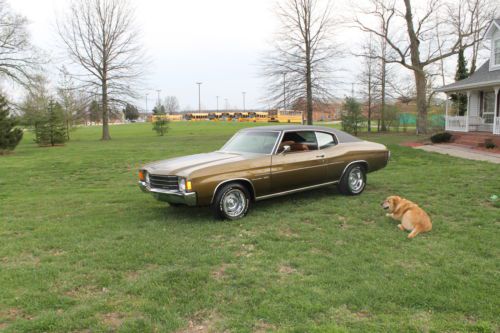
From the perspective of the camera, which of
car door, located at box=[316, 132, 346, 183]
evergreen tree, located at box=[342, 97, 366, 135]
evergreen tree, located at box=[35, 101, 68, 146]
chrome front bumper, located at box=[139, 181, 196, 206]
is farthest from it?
evergreen tree, located at box=[342, 97, 366, 135]

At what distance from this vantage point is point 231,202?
6223 mm

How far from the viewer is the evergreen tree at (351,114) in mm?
31656

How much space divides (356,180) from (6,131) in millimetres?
20244

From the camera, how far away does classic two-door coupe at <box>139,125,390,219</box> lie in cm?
592

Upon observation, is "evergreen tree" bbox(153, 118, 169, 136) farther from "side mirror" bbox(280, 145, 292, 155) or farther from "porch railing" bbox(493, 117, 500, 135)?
"side mirror" bbox(280, 145, 292, 155)

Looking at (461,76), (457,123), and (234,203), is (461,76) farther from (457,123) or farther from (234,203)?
(234,203)

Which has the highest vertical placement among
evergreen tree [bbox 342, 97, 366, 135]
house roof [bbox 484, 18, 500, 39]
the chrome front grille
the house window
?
house roof [bbox 484, 18, 500, 39]

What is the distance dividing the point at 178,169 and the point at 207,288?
8.49ft

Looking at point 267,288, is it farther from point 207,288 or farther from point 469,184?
point 469,184

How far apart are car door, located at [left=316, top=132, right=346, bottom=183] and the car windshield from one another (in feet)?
3.37

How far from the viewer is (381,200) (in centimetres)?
741

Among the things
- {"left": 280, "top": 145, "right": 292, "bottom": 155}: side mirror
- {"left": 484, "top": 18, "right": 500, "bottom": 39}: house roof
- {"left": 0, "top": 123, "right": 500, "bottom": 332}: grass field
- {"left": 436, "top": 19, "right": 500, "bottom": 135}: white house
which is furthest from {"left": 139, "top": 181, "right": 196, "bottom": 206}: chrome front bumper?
{"left": 484, "top": 18, "right": 500, "bottom": 39}: house roof

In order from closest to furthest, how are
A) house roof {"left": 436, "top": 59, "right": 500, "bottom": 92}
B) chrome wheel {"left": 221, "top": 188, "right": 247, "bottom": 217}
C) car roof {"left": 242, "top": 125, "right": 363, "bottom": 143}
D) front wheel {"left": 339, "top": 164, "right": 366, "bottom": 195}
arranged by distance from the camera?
1. chrome wheel {"left": 221, "top": 188, "right": 247, "bottom": 217}
2. car roof {"left": 242, "top": 125, "right": 363, "bottom": 143}
3. front wheel {"left": 339, "top": 164, "right": 366, "bottom": 195}
4. house roof {"left": 436, "top": 59, "right": 500, "bottom": 92}

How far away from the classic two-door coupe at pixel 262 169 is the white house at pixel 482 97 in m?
15.4
